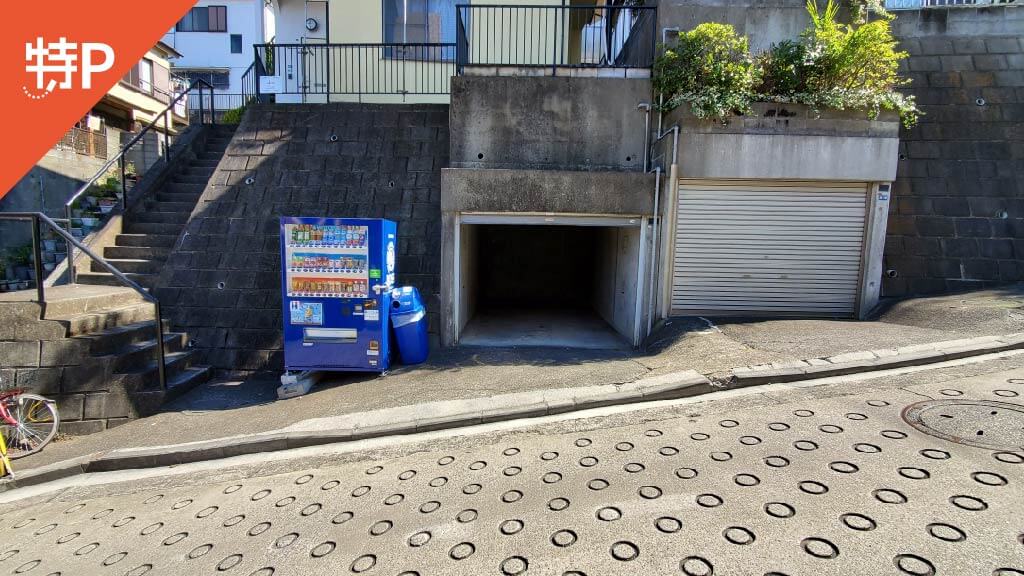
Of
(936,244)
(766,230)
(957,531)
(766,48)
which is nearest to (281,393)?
(957,531)

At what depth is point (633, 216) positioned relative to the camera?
7480 mm

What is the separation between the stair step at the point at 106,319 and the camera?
18.7ft

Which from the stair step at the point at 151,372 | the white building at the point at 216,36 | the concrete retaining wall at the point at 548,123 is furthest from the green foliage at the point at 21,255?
the white building at the point at 216,36

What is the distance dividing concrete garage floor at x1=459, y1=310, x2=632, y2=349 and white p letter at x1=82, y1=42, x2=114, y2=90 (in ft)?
40.9

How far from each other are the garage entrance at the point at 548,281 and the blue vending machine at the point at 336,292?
5.52 ft

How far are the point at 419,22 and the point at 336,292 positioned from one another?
9.98m

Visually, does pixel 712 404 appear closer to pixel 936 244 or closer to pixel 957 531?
pixel 957 531

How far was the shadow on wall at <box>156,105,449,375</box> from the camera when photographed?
25.0 feet

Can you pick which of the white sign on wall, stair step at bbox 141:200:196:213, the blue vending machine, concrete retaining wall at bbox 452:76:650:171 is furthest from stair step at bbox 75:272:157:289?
the white sign on wall

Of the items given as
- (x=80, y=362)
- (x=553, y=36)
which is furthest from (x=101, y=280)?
(x=553, y=36)

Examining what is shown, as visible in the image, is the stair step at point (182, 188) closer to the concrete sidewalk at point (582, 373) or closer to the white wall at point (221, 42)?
the concrete sidewalk at point (582, 373)

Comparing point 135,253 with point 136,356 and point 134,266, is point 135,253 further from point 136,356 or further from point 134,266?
point 136,356

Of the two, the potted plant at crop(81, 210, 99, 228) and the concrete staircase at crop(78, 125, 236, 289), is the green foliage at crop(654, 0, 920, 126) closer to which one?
the concrete staircase at crop(78, 125, 236, 289)

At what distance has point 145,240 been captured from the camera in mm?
8766
